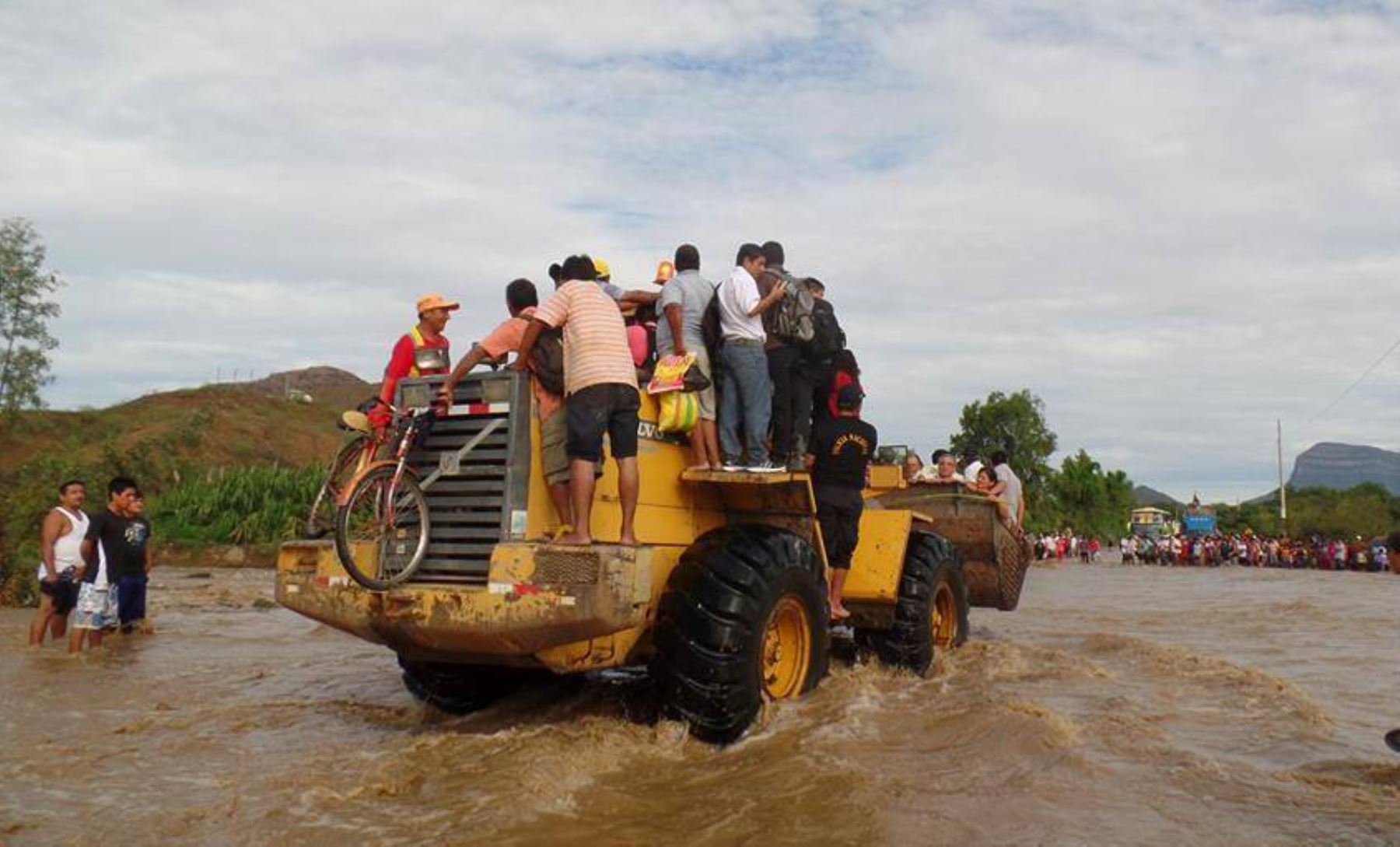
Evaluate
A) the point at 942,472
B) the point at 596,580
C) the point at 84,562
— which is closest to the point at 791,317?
the point at 596,580

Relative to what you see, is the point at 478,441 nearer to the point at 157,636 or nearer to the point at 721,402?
the point at 721,402

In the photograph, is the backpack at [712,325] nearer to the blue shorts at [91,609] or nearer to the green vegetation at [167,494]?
the blue shorts at [91,609]

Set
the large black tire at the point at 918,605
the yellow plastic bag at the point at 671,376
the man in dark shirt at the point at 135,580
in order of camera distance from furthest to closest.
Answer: the man in dark shirt at the point at 135,580 → the large black tire at the point at 918,605 → the yellow plastic bag at the point at 671,376

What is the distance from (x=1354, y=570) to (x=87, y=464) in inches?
1465

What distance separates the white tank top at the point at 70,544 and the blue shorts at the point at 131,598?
3.16 ft

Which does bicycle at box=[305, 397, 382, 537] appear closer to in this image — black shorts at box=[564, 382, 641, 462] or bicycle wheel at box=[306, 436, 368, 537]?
bicycle wheel at box=[306, 436, 368, 537]

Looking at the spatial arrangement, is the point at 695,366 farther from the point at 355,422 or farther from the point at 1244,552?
the point at 1244,552

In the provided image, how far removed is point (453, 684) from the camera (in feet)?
22.8

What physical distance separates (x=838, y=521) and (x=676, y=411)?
1.54 metres

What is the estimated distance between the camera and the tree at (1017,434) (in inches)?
2918

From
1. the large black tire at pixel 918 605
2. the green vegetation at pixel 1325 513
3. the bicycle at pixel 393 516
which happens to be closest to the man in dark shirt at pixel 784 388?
the large black tire at pixel 918 605

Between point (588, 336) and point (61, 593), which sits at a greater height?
point (588, 336)

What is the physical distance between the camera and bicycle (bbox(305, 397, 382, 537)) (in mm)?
5914

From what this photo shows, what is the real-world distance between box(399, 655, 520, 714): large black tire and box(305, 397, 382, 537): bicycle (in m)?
1.15
